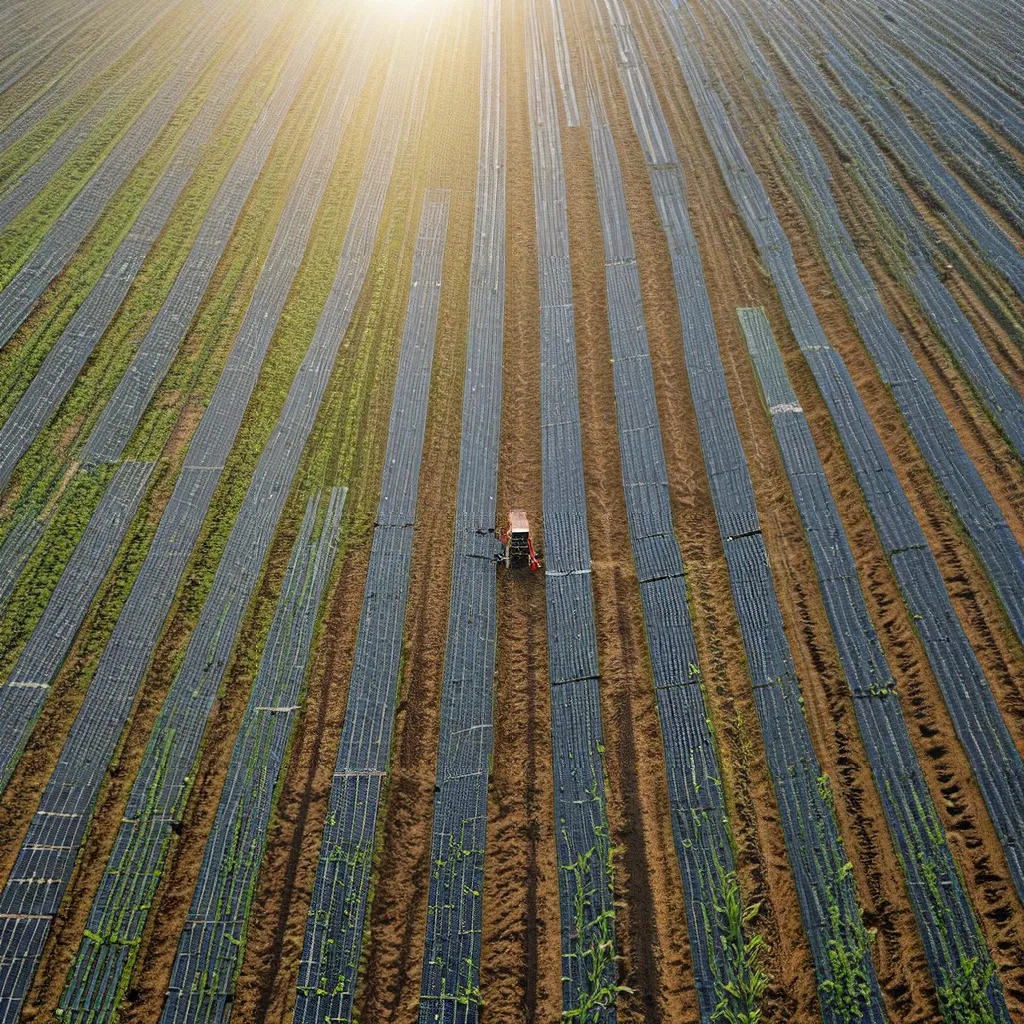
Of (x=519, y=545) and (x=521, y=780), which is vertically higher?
(x=519, y=545)

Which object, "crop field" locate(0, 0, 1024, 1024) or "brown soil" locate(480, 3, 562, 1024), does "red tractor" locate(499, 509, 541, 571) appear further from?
"brown soil" locate(480, 3, 562, 1024)

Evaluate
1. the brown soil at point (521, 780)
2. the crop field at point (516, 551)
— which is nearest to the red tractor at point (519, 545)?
the crop field at point (516, 551)

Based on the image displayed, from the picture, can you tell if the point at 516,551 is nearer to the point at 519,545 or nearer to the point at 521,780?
the point at 519,545

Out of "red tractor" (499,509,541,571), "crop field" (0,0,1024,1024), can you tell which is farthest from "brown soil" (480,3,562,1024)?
"red tractor" (499,509,541,571)

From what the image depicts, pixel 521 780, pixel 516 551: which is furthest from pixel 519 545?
pixel 521 780

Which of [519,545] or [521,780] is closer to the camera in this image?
[521,780]

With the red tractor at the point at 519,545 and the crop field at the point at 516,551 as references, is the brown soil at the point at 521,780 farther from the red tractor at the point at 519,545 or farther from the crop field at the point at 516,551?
the red tractor at the point at 519,545

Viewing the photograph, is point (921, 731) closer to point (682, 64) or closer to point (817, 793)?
point (817, 793)
